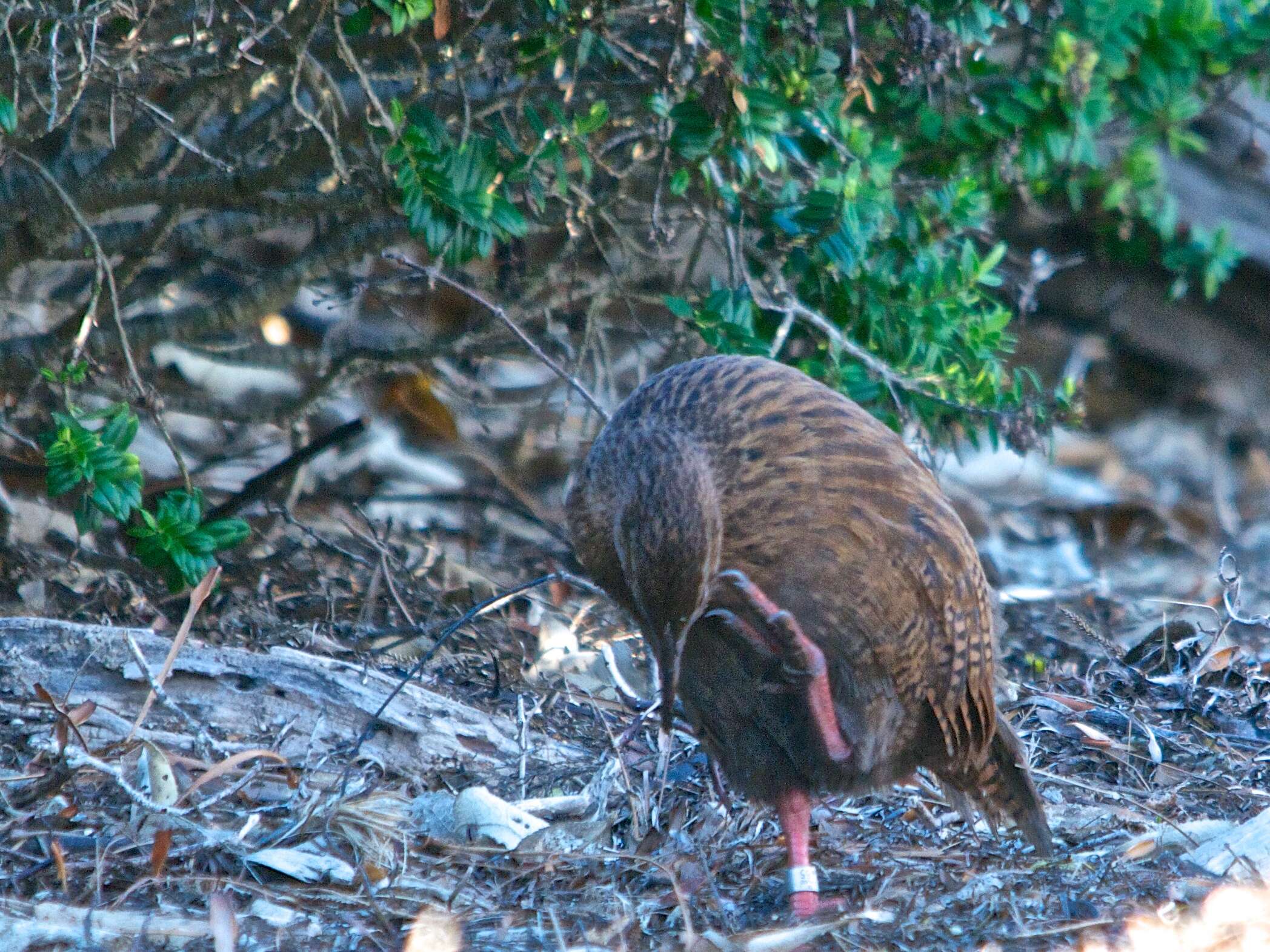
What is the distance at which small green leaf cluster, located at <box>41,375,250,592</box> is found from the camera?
3793 mm

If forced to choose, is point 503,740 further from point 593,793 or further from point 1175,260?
point 1175,260

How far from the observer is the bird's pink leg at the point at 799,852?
130 inches

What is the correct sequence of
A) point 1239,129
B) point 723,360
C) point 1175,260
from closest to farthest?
1. point 723,360
2. point 1175,260
3. point 1239,129

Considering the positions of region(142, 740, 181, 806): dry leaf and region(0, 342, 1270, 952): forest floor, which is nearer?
region(0, 342, 1270, 952): forest floor

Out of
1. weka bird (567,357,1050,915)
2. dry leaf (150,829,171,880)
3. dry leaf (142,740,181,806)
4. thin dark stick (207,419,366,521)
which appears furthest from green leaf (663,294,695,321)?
dry leaf (150,829,171,880)

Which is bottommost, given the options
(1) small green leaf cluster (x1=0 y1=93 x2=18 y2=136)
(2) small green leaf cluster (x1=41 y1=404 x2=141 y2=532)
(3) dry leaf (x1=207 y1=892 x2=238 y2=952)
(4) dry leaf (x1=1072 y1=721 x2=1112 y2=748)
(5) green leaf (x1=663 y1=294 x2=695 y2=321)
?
(4) dry leaf (x1=1072 y1=721 x2=1112 y2=748)

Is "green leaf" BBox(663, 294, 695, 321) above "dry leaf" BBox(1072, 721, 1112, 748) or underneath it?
above

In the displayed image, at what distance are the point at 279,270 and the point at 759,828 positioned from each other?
8.52 ft

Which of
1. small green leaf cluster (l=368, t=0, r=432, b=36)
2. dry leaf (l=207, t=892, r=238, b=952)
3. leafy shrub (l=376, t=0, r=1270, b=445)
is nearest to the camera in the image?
dry leaf (l=207, t=892, r=238, b=952)

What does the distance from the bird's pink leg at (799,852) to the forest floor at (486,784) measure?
78mm

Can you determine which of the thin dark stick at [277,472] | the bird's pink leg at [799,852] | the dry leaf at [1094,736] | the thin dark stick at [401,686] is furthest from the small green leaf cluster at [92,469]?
the dry leaf at [1094,736]

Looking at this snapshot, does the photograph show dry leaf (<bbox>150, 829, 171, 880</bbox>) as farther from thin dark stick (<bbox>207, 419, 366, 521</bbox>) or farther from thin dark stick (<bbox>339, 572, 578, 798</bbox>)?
thin dark stick (<bbox>207, 419, 366, 521</bbox>)

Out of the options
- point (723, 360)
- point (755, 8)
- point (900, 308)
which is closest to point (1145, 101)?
point (900, 308)

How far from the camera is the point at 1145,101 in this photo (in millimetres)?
5207
